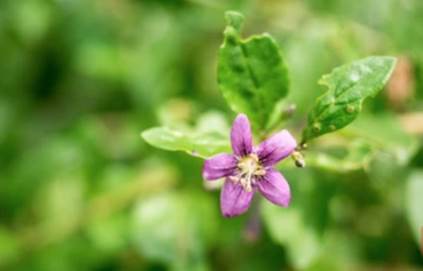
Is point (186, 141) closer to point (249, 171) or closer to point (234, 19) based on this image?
point (249, 171)

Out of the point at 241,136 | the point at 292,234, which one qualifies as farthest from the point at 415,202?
the point at 241,136

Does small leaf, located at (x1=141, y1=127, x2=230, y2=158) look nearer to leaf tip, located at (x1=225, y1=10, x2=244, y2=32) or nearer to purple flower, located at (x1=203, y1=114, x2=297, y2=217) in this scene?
purple flower, located at (x1=203, y1=114, x2=297, y2=217)

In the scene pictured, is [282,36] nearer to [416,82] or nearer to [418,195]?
[416,82]

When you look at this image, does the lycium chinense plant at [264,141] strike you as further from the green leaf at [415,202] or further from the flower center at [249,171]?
the green leaf at [415,202]

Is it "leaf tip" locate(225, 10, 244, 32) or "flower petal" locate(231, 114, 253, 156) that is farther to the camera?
"leaf tip" locate(225, 10, 244, 32)

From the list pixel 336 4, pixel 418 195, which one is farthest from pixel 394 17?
pixel 418 195

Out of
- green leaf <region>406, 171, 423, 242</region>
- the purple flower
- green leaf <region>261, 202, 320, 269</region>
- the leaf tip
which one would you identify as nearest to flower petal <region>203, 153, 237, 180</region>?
the purple flower

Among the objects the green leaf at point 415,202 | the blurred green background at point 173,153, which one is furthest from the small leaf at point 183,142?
the green leaf at point 415,202
